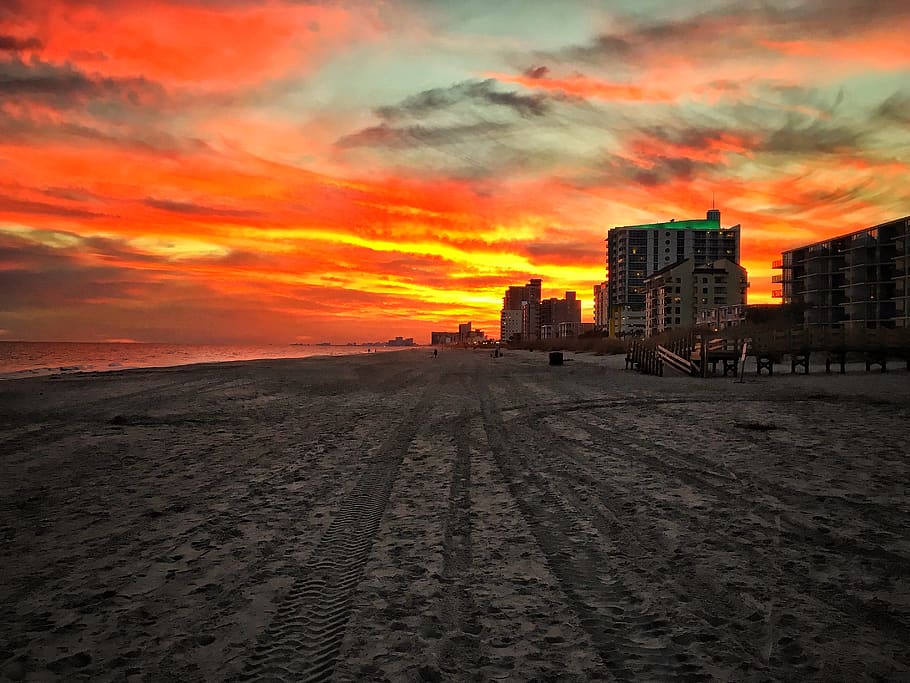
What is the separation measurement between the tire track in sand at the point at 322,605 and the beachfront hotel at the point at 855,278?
77583 mm

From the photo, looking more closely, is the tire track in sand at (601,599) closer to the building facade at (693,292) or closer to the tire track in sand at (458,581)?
the tire track in sand at (458,581)

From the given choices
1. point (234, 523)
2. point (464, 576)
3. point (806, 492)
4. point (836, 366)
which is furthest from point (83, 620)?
point (836, 366)

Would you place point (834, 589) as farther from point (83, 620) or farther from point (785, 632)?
point (83, 620)

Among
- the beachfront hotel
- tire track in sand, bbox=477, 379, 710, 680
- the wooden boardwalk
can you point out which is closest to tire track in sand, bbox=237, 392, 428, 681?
tire track in sand, bbox=477, 379, 710, 680

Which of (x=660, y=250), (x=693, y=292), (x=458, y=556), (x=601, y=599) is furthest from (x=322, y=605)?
(x=660, y=250)

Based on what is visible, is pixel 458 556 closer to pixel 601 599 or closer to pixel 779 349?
pixel 601 599

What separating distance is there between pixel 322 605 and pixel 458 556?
1.33 m

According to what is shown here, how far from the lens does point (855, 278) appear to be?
7762 cm

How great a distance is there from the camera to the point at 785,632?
3.41 m

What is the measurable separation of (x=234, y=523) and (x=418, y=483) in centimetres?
243

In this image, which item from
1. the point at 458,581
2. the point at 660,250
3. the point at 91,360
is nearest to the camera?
Result: the point at 458,581

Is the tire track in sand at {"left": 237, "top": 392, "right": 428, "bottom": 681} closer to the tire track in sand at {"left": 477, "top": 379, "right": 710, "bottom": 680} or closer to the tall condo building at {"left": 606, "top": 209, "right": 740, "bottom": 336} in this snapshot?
the tire track in sand at {"left": 477, "top": 379, "right": 710, "bottom": 680}

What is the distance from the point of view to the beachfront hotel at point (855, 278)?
7050 centimetres

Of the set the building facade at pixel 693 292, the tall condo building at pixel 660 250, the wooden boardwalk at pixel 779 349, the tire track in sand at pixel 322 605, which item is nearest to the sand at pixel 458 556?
the tire track in sand at pixel 322 605
